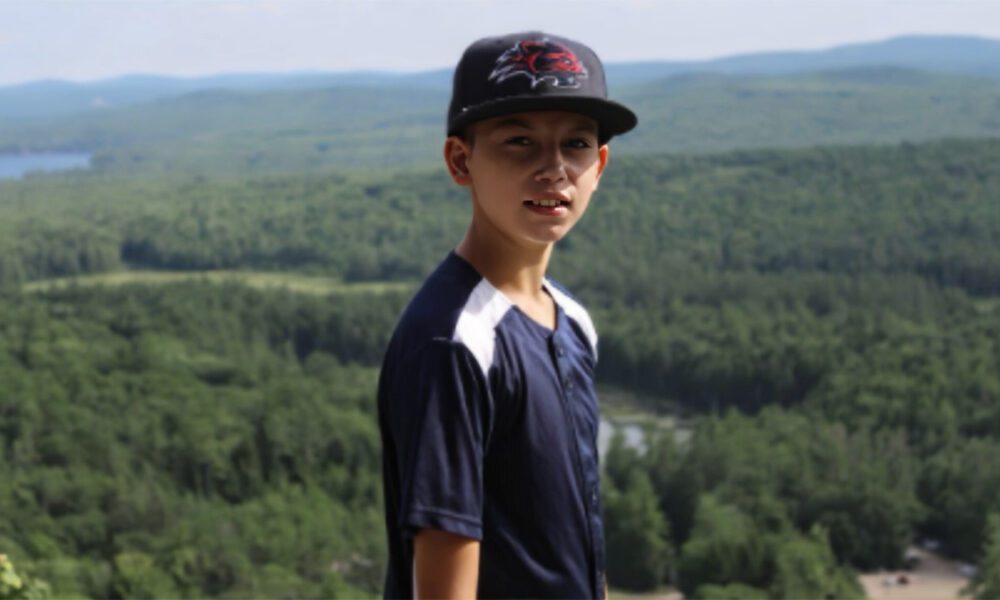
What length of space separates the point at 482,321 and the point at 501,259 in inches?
8.2

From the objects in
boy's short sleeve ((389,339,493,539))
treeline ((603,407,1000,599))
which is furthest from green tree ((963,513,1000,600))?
boy's short sleeve ((389,339,493,539))

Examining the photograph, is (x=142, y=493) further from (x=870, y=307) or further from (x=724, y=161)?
(x=724, y=161)

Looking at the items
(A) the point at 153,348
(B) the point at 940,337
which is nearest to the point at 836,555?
(B) the point at 940,337

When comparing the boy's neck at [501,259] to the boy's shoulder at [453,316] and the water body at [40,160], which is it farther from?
the water body at [40,160]

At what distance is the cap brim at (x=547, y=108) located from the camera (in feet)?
6.91

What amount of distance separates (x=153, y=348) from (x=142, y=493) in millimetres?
19500

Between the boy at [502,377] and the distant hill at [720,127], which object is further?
the distant hill at [720,127]

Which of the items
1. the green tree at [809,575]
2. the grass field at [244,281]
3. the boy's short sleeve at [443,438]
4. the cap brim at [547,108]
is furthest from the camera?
the grass field at [244,281]

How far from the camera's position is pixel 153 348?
2048 inches

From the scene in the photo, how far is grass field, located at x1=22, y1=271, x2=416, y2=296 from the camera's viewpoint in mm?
71375

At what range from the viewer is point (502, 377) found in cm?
208

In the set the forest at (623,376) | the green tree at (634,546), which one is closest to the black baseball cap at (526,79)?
the forest at (623,376)

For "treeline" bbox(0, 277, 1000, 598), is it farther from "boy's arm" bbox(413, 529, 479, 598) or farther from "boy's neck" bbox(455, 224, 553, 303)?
"boy's arm" bbox(413, 529, 479, 598)

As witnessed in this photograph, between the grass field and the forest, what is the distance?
88 centimetres
